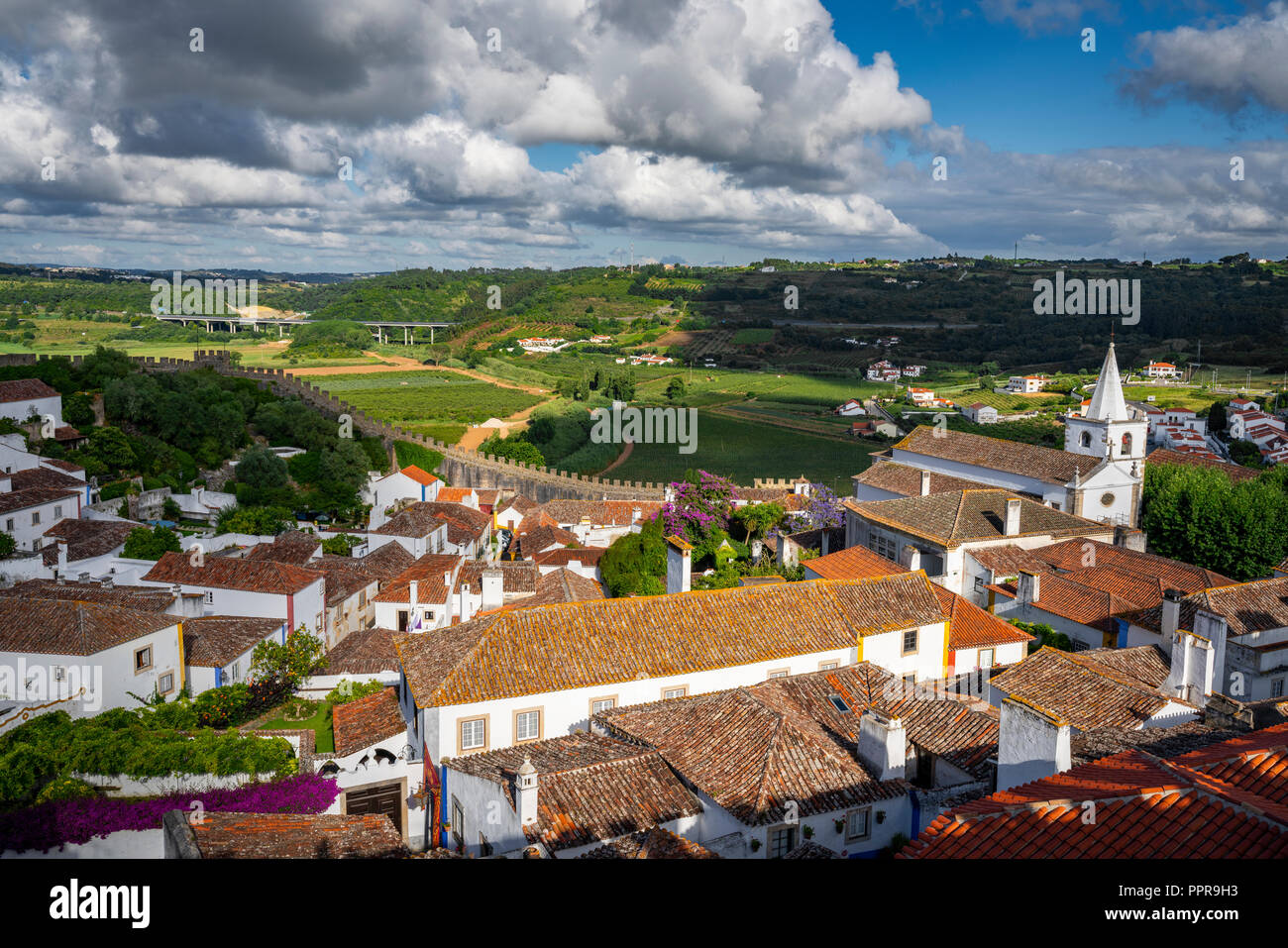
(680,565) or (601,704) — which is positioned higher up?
(680,565)

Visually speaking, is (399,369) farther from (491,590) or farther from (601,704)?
(601,704)

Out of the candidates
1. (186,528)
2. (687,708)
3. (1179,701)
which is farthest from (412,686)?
(186,528)

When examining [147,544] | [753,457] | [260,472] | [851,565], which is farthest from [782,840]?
[753,457]

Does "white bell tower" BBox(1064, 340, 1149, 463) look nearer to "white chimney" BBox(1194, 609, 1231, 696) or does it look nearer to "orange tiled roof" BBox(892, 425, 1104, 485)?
"orange tiled roof" BBox(892, 425, 1104, 485)

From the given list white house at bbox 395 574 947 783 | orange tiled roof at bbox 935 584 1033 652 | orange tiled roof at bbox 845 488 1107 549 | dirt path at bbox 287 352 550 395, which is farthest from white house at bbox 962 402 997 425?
white house at bbox 395 574 947 783
